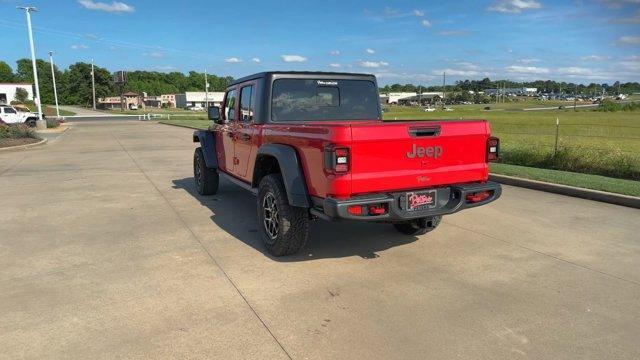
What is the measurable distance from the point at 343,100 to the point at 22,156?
529 inches

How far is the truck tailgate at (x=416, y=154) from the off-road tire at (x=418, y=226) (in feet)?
3.13

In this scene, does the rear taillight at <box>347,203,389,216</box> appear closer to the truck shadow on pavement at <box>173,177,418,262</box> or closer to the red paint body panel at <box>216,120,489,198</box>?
the red paint body panel at <box>216,120,489,198</box>

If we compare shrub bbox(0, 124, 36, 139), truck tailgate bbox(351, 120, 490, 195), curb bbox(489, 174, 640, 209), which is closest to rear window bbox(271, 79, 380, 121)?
truck tailgate bbox(351, 120, 490, 195)

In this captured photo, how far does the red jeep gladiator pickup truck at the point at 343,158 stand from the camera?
4020mm

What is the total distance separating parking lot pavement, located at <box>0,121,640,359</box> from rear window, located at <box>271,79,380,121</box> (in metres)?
1.46

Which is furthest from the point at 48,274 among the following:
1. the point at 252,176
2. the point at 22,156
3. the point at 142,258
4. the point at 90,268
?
the point at 22,156

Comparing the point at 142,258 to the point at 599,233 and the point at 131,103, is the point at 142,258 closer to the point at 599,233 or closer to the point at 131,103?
the point at 599,233

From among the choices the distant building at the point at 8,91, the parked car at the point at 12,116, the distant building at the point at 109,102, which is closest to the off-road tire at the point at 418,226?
the parked car at the point at 12,116

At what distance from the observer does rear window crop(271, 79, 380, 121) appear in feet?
18.1

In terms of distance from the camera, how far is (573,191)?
7922 millimetres

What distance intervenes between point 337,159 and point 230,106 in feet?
10.8

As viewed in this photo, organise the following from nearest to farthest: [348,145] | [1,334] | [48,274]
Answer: [1,334] < [348,145] < [48,274]

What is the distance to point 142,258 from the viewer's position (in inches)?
196

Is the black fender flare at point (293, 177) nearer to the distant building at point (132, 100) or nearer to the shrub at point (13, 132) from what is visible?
the shrub at point (13, 132)
